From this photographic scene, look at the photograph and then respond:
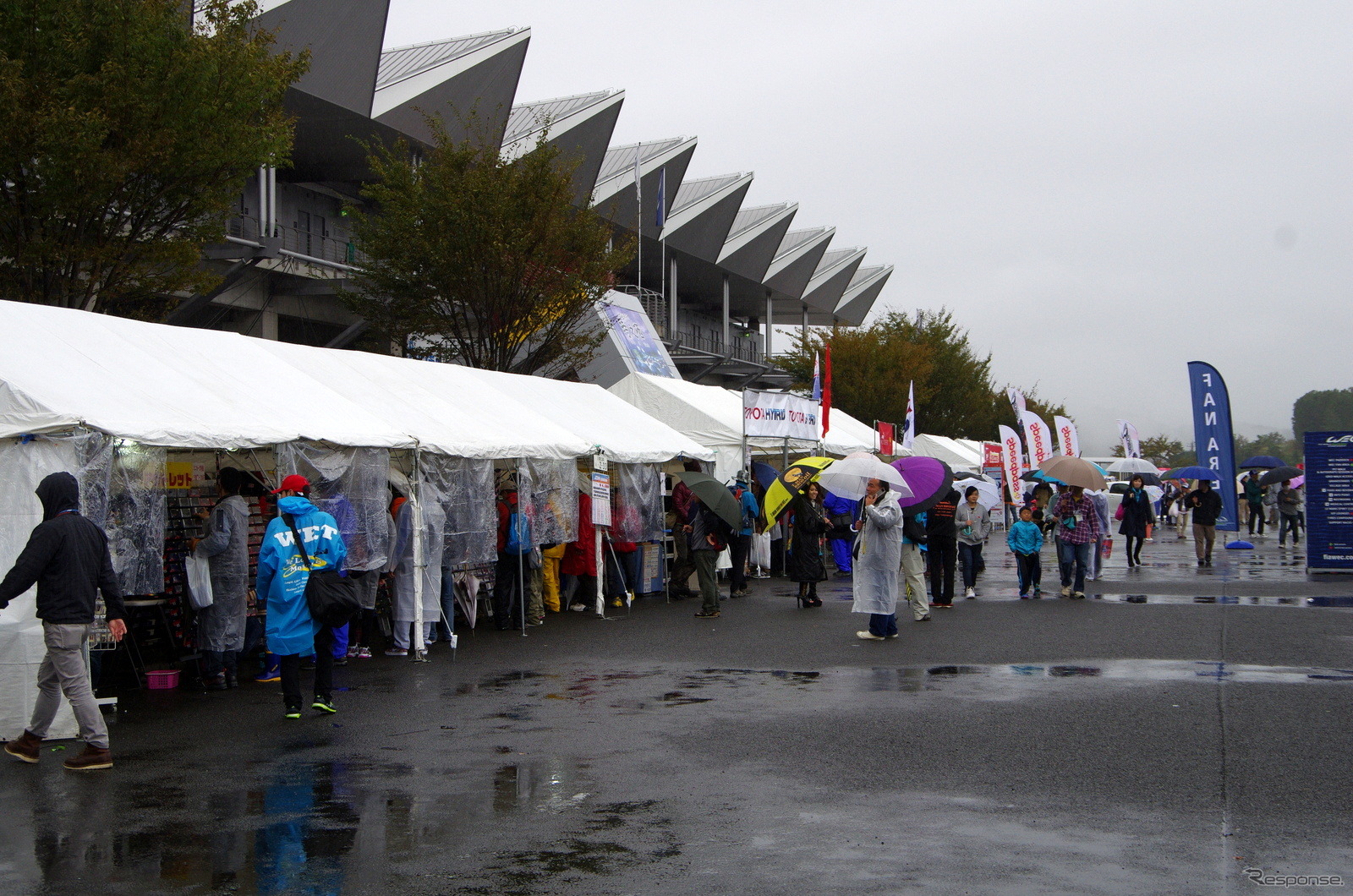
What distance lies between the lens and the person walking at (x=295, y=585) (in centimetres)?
852

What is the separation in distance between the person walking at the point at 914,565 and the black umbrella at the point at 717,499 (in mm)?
2133

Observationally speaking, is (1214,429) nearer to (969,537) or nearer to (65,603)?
(969,537)

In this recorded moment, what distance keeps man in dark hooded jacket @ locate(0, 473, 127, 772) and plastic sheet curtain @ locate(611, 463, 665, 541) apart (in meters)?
9.35

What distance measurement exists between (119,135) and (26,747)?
9.91 meters

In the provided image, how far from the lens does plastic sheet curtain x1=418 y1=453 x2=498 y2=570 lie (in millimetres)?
12445

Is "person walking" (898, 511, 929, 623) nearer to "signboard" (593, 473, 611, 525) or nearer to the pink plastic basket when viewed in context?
"signboard" (593, 473, 611, 525)

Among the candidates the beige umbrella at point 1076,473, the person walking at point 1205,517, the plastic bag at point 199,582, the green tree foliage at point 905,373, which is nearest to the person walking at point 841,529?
the beige umbrella at point 1076,473

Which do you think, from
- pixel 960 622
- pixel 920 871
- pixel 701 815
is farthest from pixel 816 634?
pixel 920 871

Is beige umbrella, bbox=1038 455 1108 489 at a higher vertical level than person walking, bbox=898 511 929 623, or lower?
higher

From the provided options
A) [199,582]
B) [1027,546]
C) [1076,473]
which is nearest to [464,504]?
[199,582]

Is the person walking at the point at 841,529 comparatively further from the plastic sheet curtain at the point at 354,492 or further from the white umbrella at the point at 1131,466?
the white umbrella at the point at 1131,466

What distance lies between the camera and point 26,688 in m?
7.89

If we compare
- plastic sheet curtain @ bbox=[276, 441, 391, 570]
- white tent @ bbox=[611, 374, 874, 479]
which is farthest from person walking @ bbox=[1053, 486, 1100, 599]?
plastic sheet curtain @ bbox=[276, 441, 391, 570]

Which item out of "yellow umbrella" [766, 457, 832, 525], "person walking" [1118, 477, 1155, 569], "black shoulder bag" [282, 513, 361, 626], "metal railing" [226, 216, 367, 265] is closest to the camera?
"black shoulder bag" [282, 513, 361, 626]
